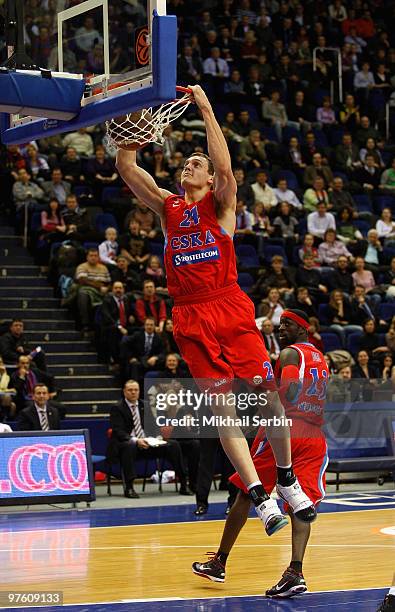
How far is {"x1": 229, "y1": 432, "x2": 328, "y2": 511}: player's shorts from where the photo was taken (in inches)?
325

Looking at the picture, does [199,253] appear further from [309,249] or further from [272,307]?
[309,249]

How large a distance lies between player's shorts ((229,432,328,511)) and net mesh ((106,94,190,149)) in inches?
95.2

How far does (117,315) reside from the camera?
17.5 meters

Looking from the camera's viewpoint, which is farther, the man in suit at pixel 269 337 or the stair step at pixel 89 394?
the stair step at pixel 89 394

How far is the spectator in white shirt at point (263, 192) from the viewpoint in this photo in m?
21.1

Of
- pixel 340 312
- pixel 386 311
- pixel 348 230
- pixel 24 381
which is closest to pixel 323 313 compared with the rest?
pixel 340 312

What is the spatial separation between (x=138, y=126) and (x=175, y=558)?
4.04 metres

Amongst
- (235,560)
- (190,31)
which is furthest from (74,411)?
(190,31)

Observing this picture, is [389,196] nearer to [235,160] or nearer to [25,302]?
[235,160]

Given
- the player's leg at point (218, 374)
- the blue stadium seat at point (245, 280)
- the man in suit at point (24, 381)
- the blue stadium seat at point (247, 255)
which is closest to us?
the player's leg at point (218, 374)

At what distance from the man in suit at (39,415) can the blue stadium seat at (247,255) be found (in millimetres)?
5898

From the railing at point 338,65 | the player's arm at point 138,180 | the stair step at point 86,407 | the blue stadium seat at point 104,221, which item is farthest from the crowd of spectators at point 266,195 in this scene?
the player's arm at point 138,180

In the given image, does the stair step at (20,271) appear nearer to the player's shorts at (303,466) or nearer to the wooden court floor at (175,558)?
the wooden court floor at (175,558)

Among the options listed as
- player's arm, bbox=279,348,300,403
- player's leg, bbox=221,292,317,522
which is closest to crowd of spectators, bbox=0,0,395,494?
player's arm, bbox=279,348,300,403
